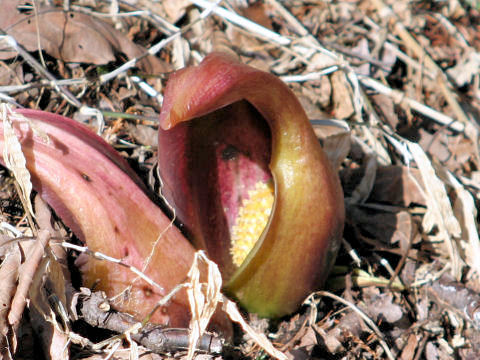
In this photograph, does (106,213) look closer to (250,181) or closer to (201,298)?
(201,298)

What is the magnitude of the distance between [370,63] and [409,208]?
2.70 ft

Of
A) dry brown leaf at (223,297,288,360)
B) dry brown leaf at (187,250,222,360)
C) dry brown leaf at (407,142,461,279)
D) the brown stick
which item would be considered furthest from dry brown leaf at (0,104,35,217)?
dry brown leaf at (407,142,461,279)

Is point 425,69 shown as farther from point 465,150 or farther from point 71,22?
point 71,22

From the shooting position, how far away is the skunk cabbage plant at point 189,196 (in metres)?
1.22

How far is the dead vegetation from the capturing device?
136 centimetres

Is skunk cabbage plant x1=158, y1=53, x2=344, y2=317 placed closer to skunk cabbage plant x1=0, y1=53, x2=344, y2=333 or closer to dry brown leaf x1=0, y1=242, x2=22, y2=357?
skunk cabbage plant x1=0, y1=53, x2=344, y2=333

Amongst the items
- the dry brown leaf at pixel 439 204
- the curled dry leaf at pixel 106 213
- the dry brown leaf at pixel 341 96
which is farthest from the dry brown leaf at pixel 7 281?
the dry brown leaf at pixel 341 96

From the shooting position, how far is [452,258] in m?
1.78

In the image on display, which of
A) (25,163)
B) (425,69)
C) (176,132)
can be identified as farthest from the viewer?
(425,69)

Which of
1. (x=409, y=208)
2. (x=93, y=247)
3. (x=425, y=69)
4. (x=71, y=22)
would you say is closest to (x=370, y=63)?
(x=425, y=69)

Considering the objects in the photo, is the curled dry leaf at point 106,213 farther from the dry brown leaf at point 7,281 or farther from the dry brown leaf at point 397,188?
the dry brown leaf at point 397,188

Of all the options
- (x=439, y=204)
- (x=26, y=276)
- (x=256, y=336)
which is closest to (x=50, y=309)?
(x=26, y=276)

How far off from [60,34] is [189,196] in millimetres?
835

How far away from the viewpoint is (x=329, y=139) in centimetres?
185
